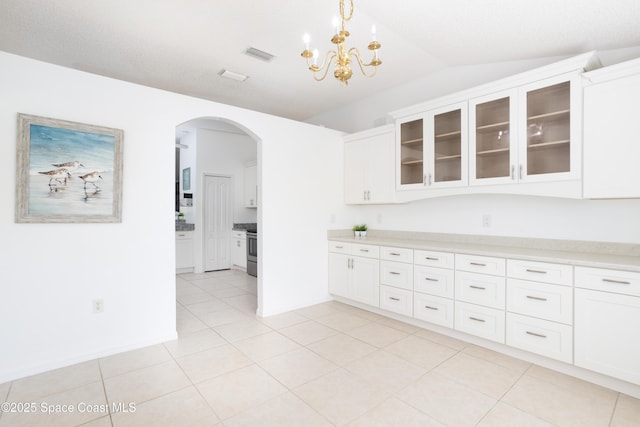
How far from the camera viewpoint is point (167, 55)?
10.9ft

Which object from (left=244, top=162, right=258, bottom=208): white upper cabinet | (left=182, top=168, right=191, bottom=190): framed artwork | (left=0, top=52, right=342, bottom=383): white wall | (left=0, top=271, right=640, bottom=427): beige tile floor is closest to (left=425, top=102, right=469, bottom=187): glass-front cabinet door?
(left=0, top=271, right=640, bottom=427): beige tile floor

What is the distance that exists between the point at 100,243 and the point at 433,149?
11.3 ft

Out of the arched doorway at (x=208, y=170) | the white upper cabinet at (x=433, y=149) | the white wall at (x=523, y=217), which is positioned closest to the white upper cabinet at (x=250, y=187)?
the arched doorway at (x=208, y=170)

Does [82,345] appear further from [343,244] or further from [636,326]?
[636,326]

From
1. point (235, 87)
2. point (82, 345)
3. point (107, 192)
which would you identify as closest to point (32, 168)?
point (107, 192)

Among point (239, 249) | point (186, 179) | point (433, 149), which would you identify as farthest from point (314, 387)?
point (186, 179)

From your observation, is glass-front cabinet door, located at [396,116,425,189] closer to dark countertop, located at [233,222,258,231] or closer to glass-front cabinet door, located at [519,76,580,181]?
glass-front cabinet door, located at [519,76,580,181]

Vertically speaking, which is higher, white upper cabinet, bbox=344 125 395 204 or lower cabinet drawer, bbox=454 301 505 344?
white upper cabinet, bbox=344 125 395 204

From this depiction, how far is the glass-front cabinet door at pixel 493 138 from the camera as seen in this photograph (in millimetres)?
2838

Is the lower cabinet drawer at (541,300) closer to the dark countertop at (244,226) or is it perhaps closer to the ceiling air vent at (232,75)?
the ceiling air vent at (232,75)

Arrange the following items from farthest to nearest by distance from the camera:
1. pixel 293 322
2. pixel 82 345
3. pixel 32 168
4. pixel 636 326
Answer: pixel 293 322 → pixel 82 345 → pixel 32 168 → pixel 636 326

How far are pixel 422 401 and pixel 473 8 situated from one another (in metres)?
2.98

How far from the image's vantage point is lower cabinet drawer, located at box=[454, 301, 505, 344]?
272 cm

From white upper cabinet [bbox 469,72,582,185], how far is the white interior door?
5291mm
